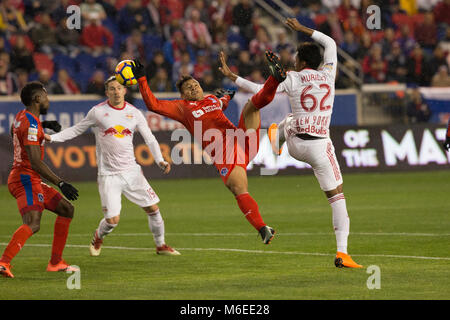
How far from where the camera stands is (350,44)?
2734 cm

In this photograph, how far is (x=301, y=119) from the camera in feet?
33.5

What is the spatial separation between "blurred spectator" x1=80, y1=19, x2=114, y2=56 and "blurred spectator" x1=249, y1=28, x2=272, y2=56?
4.01 metres

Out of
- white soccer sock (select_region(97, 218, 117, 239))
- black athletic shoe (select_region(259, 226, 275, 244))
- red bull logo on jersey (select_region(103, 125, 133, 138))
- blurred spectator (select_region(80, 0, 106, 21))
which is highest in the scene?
blurred spectator (select_region(80, 0, 106, 21))

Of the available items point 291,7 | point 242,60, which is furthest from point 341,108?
point 291,7

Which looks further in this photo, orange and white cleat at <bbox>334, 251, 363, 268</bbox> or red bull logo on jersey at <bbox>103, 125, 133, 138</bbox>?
red bull logo on jersey at <bbox>103, 125, 133, 138</bbox>

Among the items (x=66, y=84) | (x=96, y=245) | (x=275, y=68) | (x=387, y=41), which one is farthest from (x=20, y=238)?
(x=387, y=41)

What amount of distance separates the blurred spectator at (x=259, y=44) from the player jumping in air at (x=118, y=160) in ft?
48.1

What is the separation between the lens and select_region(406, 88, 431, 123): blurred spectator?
80.5ft

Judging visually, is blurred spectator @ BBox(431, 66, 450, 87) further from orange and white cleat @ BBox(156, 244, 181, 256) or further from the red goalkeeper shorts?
the red goalkeeper shorts

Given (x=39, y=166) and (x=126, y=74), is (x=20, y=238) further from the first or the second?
(x=126, y=74)

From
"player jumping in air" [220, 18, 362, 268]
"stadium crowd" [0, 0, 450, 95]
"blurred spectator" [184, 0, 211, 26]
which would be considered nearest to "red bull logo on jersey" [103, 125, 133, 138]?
"player jumping in air" [220, 18, 362, 268]

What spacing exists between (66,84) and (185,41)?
391 centimetres

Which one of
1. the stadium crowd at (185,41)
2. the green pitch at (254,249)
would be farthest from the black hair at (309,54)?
the stadium crowd at (185,41)

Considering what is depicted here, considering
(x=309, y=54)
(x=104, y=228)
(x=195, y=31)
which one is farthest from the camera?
(x=195, y=31)
